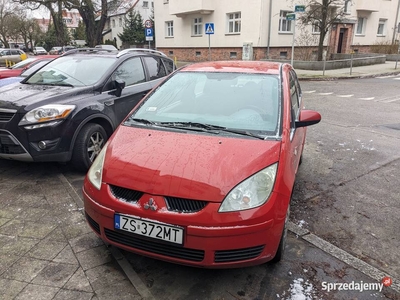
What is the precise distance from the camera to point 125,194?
243cm

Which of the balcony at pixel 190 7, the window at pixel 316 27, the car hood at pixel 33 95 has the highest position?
the balcony at pixel 190 7

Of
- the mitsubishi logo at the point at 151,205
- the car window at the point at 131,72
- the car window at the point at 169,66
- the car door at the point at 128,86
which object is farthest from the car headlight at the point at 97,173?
the car window at the point at 169,66

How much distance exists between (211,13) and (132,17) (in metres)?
19.3

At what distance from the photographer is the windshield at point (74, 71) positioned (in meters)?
5.02

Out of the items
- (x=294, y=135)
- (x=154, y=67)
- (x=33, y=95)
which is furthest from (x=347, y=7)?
(x=33, y=95)

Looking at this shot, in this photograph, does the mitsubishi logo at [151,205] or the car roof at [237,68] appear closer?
the mitsubishi logo at [151,205]

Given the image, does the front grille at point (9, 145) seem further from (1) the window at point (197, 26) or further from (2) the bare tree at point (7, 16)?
(2) the bare tree at point (7, 16)

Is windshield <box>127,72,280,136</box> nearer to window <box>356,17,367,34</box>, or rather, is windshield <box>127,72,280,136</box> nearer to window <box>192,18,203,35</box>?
window <box>192,18,203,35</box>

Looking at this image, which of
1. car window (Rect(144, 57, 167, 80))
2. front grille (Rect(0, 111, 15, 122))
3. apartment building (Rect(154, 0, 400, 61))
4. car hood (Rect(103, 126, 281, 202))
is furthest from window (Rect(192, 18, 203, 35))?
car hood (Rect(103, 126, 281, 202))

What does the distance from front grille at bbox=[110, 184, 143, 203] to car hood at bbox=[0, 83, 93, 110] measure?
232cm

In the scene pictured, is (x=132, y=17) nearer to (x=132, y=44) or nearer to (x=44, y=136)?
(x=132, y=44)

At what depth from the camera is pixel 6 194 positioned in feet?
13.2

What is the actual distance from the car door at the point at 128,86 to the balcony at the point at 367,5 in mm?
27837

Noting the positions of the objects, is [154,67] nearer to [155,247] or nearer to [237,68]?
[237,68]
